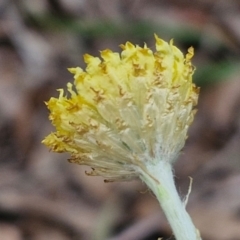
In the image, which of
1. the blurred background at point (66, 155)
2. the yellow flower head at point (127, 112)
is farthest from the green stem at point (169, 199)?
the blurred background at point (66, 155)

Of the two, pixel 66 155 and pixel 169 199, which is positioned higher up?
pixel 66 155

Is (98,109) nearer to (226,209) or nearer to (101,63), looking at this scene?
(101,63)

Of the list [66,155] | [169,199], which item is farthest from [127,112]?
[66,155]

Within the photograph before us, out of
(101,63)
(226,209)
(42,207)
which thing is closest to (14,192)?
(42,207)

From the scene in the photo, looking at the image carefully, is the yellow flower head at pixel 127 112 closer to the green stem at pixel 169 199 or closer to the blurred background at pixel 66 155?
the green stem at pixel 169 199

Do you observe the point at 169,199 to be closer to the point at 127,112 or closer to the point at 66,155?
the point at 127,112
